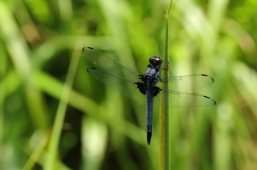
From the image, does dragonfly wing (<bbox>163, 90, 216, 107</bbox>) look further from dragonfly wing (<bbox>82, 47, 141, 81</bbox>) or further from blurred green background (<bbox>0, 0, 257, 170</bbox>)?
blurred green background (<bbox>0, 0, 257, 170</bbox>)

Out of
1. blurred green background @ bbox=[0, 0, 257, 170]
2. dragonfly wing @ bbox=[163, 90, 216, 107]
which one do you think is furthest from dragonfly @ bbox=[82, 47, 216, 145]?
blurred green background @ bbox=[0, 0, 257, 170]

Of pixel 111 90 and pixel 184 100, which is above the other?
pixel 111 90

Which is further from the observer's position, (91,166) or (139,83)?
(91,166)

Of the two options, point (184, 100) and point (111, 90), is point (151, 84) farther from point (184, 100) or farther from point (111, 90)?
point (111, 90)

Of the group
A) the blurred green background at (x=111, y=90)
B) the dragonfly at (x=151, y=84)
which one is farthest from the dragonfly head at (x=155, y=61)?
the blurred green background at (x=111, y=90)

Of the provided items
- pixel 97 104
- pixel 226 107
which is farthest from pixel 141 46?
pixel 226 107

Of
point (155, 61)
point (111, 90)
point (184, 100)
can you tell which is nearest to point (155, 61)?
point (155, 61)

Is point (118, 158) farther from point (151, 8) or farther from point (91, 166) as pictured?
point (151, 8)
